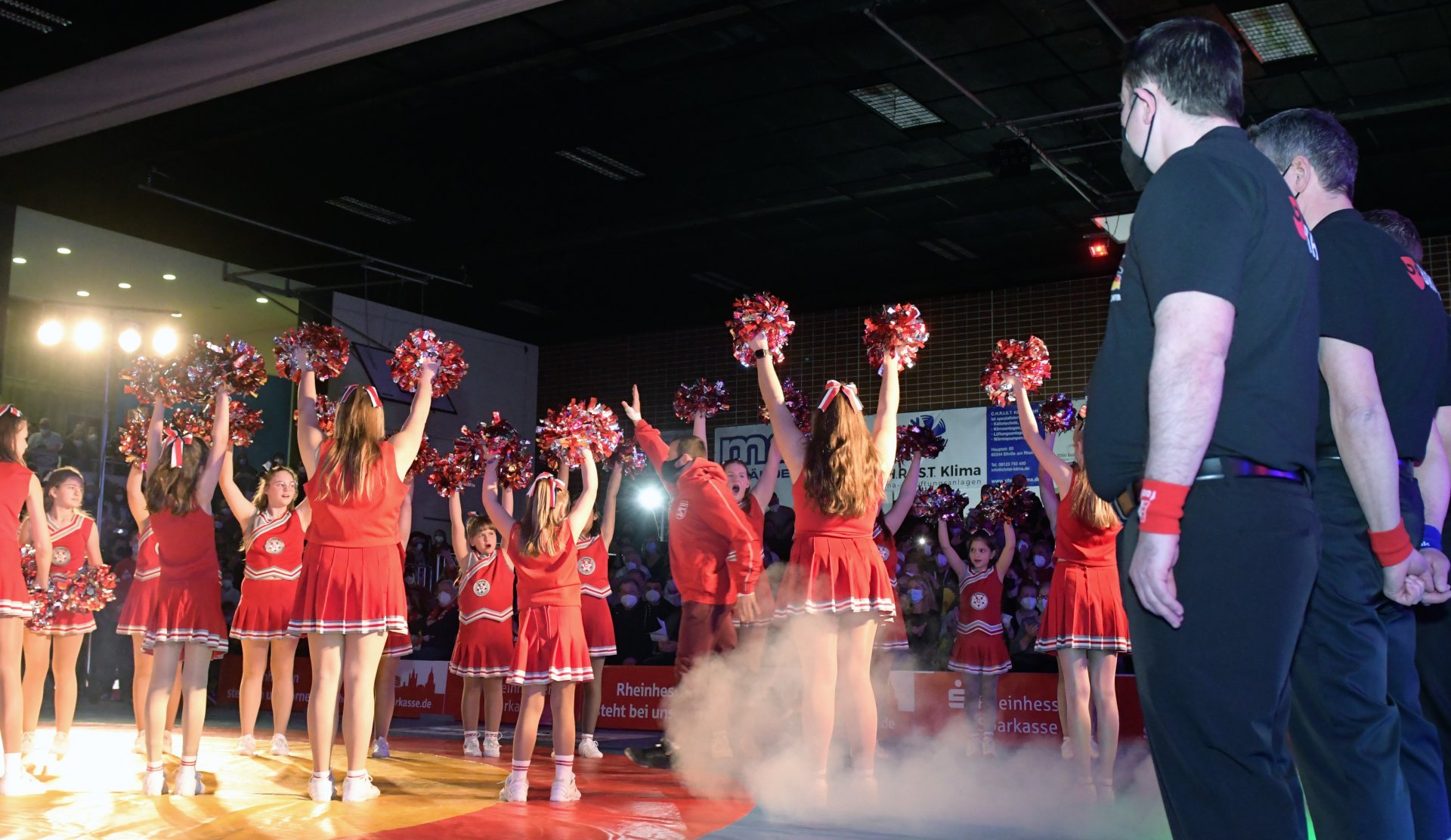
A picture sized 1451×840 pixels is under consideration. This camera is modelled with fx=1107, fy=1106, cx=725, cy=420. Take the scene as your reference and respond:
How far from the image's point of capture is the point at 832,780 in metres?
5.57

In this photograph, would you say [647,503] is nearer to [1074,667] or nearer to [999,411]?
[999,411]

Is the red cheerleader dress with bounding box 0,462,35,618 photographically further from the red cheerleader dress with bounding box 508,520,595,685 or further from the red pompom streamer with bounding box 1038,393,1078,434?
the red pompom streamer with bounding box 1038,393,1078,434

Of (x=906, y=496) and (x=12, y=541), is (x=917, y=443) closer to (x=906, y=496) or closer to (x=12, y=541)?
(x=906, y=496)

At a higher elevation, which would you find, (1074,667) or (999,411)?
(999,411)

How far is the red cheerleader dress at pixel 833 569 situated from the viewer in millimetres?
5117

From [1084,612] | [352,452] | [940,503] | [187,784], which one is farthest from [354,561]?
[940,503]

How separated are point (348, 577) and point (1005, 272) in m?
12.2

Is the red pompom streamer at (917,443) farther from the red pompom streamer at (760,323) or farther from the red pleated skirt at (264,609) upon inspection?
the red pleated skirt at (264,609)

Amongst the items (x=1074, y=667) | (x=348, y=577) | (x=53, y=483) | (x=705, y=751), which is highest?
(x=53, y=483)

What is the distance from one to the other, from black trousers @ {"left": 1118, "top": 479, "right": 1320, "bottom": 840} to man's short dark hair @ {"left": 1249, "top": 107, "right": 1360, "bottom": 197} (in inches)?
51.5

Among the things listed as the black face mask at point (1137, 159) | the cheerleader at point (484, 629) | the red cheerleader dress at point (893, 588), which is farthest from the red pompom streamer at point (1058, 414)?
the black face mask at point (1137, 159)

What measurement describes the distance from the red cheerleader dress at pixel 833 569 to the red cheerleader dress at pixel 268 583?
12.3 feet

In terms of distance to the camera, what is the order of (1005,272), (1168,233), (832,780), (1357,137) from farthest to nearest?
(1005,272)
(1357,137)
(832,780)
(1168,233)

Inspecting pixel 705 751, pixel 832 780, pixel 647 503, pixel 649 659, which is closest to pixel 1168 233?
pixel 832 780
